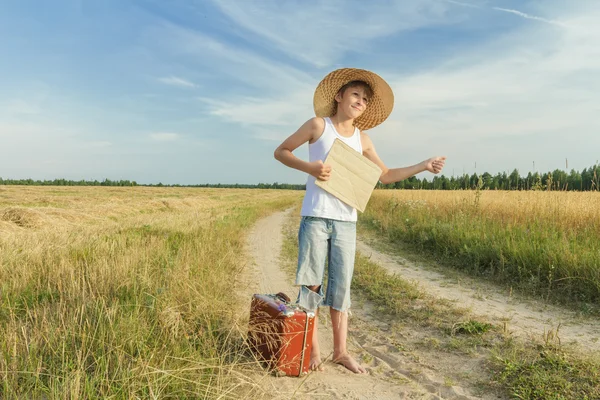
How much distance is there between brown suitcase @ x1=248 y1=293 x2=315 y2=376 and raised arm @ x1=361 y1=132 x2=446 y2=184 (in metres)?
1.34

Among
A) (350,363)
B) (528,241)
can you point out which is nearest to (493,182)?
(528,241)

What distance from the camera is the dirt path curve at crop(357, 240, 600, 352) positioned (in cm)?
423

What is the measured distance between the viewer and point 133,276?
4375mm

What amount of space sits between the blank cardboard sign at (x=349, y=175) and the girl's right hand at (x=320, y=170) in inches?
1.9

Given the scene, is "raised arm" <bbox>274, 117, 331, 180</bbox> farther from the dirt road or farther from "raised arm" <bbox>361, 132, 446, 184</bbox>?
the dirt road

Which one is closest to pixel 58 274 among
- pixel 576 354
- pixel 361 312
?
pixel 361 312

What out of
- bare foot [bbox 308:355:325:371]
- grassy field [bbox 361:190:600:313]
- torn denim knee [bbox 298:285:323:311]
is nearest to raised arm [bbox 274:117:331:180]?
torn denim knee [bbox 298:285:323:311]

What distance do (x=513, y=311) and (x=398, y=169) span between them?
2984 millimetres

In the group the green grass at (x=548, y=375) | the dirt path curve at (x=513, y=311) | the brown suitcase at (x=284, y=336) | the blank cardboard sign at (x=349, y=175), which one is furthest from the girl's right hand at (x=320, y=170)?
the dirt path curve at (x=513, y=311)

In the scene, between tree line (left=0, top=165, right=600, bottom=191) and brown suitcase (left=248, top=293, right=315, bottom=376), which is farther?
tree line (left=0, top=165, right=600, bottom=191)

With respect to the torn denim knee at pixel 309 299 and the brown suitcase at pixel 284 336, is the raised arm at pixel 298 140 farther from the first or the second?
the brown suitcase at pixel 284 336

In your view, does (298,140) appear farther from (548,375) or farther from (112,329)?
(548,375)

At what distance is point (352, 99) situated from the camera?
324 centimetres

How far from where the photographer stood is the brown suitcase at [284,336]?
308cm
